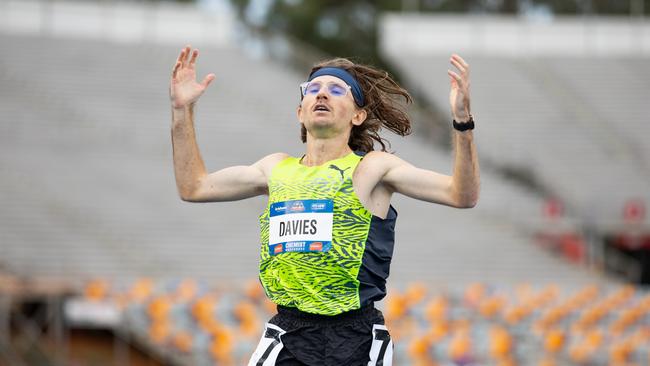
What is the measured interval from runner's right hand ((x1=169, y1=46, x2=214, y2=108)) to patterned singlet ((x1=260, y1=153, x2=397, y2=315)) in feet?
2.13

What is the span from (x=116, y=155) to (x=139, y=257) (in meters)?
3.87

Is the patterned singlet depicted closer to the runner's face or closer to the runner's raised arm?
the runner's face

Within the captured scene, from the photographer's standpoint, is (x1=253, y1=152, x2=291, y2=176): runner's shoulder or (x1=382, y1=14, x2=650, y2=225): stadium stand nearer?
(x1=253, y1=152, x2=291, y2=176): runner's shoulder

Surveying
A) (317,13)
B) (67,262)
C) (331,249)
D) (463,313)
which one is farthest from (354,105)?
(317,13)

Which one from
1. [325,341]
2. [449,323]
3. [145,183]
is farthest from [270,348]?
[145,183]

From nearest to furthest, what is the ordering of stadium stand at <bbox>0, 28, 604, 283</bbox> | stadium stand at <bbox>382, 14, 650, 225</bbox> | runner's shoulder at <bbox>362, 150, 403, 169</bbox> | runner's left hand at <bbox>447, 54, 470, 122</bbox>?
runner's left hand at <bbox>447, 54, 470, 122</bbox>, runner's shoulder at <bbox>362, 150, 403, 169</bbox>, stadium stand at <bbox>0, 28, 604, 283</bbox>, stadium stand at <bbox>382, 14, 650, 225</bbox>

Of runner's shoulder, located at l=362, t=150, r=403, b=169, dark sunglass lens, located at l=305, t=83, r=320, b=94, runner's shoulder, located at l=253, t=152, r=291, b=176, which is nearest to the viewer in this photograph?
runner's shoulder, located at l=362, t=150, r=403, b=169

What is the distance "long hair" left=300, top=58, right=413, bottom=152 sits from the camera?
486 centimetres

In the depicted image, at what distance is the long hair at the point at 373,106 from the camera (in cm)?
486

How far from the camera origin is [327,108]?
464 centimetres

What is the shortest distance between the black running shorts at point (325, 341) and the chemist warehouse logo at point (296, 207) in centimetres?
39

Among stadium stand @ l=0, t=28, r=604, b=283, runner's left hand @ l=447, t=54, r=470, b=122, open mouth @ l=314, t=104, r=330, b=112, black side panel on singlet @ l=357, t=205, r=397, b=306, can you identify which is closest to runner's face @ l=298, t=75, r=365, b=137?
open mouth @ l=314, t=104, r=330, b=112

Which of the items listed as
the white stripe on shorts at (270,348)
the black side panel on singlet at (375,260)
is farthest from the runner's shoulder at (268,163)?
the white stripe on shorts at (270,348)

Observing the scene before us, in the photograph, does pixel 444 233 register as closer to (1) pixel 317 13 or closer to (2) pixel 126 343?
(2) pixel 126 343
